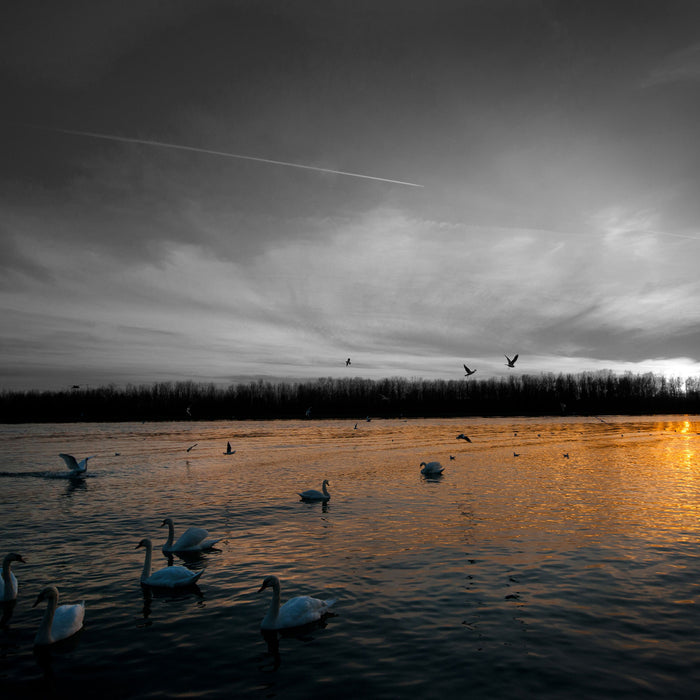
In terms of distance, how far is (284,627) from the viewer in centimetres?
920

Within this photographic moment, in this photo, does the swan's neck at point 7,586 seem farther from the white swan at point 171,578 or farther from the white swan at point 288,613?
the white swan at point 288,613

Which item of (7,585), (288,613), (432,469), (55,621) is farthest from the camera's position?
(432,469)

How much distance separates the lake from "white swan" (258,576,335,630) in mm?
213

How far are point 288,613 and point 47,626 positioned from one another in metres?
4.01

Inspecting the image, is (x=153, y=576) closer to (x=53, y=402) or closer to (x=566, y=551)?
Answer: (x=566, y=551)

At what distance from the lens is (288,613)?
9258mm

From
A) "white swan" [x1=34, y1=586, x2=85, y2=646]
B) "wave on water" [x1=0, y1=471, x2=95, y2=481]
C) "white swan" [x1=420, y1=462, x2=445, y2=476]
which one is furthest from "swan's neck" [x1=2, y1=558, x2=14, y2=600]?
"white swan" [x1=420, y1=462, x2=445, y2=476]

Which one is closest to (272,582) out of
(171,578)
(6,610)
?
(171,578)

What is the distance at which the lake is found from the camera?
7742mm

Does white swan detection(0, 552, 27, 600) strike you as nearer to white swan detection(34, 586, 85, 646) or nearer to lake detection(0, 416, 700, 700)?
lake detection(0, 416, 700, 700)

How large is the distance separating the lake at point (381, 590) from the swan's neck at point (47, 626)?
0.22 meters

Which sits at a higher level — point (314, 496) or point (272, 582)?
point (272, 582)

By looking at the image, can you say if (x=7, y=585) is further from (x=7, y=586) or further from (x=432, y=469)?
(x=432, y=469)

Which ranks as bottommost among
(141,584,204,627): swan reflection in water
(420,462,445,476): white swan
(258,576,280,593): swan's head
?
(141,584,204,627): swan reflection in water
